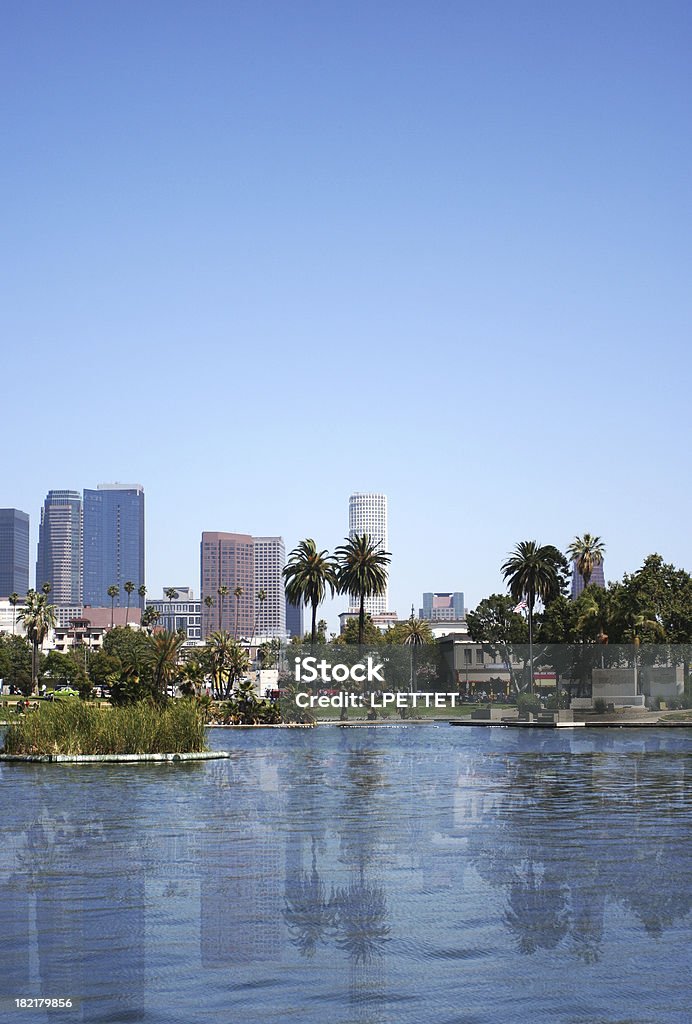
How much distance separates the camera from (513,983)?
58.1 ft

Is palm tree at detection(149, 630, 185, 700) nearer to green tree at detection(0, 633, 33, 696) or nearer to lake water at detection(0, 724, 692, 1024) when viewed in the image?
lake water at detection(0, 724, 692, 1024)

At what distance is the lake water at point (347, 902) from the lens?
1697 centimetres

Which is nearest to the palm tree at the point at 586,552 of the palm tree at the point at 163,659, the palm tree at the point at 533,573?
the palm tree at the point at 533,573

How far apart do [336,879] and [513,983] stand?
9.29 metres

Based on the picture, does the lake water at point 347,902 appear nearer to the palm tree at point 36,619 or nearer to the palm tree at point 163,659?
the palm tree at point 163,659

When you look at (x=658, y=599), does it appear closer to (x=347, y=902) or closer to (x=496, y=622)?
(x=496, y=622)

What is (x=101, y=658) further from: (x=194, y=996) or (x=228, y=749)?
(x=194, y=996)

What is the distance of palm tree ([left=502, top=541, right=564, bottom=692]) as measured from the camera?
455 feet

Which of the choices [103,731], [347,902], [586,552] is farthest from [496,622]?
[347,902]

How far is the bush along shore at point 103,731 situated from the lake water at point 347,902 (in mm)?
10034

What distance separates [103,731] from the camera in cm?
5994

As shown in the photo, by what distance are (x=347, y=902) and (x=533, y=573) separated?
382 ft

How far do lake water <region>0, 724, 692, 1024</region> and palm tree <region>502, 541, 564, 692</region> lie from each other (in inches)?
3521

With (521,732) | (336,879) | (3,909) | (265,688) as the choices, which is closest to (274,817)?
(336,879)
